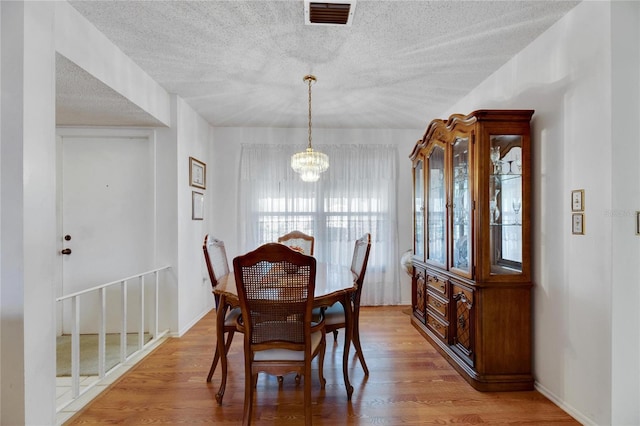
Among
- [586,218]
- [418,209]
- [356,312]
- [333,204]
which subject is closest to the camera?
[586,218]

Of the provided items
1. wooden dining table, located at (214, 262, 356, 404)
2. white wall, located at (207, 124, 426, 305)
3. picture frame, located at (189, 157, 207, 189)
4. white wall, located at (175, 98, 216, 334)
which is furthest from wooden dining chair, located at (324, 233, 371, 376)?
picture frame, located at (189, 157, 207, 189)

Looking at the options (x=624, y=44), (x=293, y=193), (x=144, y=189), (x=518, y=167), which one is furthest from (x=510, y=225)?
(x=144, y=189)

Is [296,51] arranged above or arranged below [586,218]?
above

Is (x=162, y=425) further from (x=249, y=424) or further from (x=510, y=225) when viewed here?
(x=510, y=225)

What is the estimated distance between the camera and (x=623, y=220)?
1.70 m

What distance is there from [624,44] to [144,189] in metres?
3.85

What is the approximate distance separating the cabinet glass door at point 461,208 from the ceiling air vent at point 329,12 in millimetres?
1275

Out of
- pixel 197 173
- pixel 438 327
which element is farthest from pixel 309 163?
pixel 438 327

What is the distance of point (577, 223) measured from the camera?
6.21 feet

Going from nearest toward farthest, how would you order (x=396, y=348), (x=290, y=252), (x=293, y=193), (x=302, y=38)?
(x=290, y=252) → (x=302, y=38) → (x=396, y=348) → (x=293, y=193)

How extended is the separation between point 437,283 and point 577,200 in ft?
4.41

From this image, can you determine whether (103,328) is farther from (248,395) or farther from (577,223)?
(577,223)

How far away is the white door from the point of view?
10.6 ft

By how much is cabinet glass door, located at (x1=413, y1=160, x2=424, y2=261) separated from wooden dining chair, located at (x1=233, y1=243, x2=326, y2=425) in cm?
203
